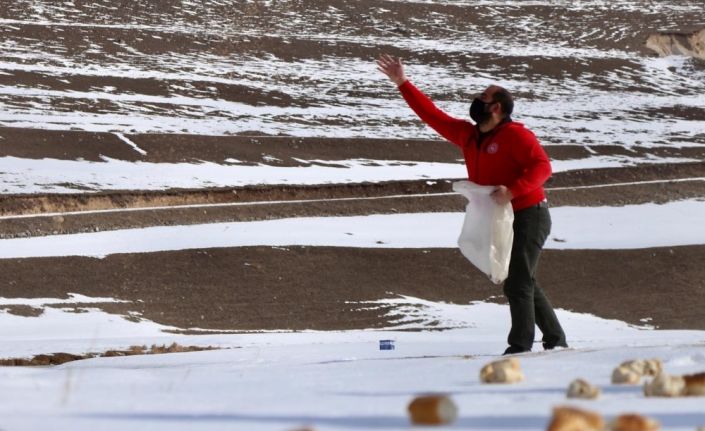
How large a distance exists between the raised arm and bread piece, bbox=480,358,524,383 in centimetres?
307

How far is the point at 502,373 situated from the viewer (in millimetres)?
4523

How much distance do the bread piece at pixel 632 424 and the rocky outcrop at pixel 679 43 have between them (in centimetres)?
3815

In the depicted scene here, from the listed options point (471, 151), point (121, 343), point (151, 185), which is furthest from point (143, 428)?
point (151, 185)

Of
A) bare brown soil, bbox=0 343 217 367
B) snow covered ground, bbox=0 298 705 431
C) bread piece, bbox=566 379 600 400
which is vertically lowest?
bare brown soil, bbox=0 343 217 367

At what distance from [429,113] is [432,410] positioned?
4.70 m

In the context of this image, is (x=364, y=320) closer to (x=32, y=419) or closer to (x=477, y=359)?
(x=477, y=359)

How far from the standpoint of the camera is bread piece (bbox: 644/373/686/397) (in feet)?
12.8

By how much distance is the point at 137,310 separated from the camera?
13594mm

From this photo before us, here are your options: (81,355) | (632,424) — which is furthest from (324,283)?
(632,424)

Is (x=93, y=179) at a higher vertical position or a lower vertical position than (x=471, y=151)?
lower

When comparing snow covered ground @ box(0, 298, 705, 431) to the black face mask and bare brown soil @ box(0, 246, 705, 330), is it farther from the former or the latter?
bare brown soil @ box(0, 246, 705, 330)

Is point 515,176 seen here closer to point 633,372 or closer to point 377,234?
point 633,372

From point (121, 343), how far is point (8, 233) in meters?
7.35

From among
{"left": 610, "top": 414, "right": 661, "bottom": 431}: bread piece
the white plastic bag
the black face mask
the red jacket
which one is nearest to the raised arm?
the red jacket
